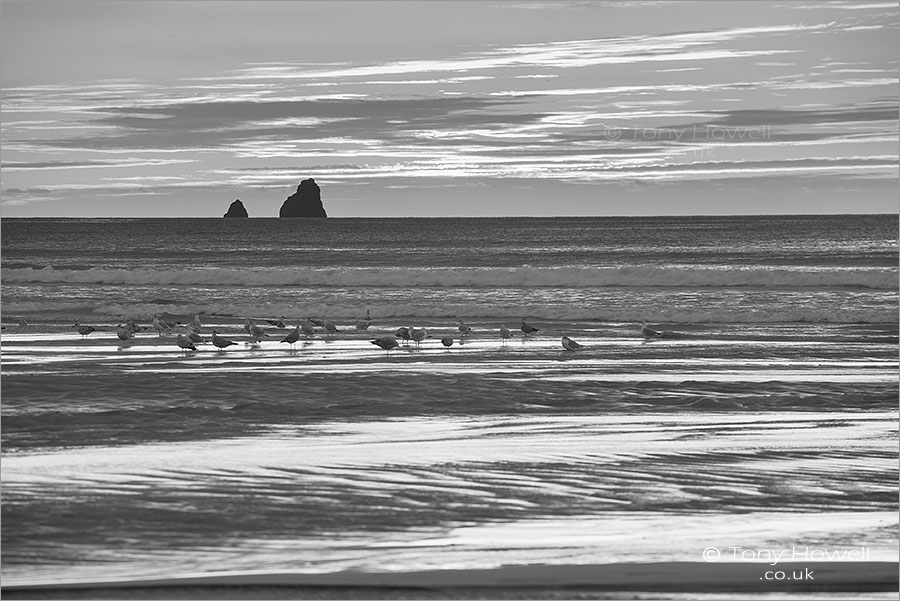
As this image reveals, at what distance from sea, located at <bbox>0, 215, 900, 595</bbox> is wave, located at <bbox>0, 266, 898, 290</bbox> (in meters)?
11.1

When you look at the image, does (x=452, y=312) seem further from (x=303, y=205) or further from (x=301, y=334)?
(x=303, y=205)

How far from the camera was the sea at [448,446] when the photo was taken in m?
6.57

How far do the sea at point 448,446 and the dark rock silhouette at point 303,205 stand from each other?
399 feet

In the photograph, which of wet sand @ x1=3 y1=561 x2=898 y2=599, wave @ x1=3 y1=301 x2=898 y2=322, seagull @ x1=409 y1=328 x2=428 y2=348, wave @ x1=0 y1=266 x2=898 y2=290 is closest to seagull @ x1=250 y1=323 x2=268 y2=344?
Answer: seagull @ x1=409 y1=328 x2=428 y2=348

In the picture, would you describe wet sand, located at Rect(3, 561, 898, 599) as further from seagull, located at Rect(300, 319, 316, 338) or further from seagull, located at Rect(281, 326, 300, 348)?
seagull, located at Rect(300, 319, 316, 338)

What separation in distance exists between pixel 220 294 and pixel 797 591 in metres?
30.4

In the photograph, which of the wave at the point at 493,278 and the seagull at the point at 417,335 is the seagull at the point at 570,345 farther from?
the wave at the point at 493,278

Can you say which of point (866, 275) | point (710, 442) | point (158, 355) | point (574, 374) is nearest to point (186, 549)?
point (710, 442)

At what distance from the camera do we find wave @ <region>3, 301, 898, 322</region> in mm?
24859

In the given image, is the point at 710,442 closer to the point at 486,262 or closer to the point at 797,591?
the point at 797,591

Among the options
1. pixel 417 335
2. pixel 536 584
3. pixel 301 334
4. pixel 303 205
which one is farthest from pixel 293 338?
pixel 303 205

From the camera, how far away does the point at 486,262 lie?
174 feet

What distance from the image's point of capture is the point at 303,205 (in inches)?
5797

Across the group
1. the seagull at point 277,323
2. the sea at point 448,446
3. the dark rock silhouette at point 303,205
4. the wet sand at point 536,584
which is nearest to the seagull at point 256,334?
the sea at point 448,446
